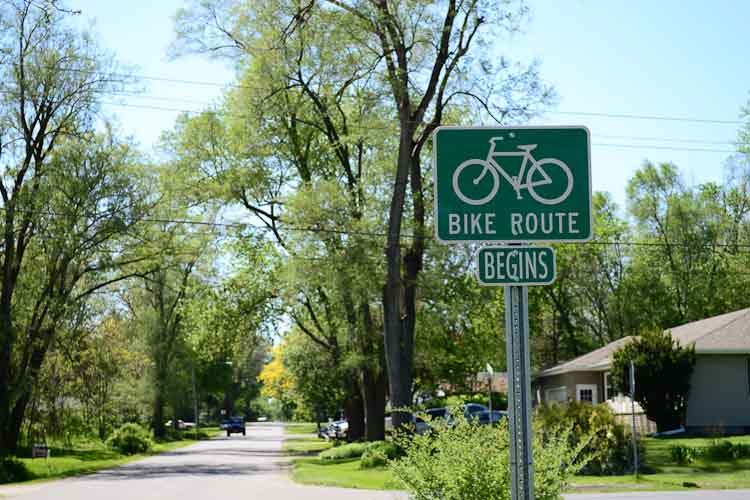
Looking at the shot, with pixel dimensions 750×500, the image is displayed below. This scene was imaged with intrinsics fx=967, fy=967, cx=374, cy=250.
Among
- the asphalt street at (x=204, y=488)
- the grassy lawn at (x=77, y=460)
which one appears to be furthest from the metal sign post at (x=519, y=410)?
the grassy lawn at (x=77, y=460)

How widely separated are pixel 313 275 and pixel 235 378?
3477 inches

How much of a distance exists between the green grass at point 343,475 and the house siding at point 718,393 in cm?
1232

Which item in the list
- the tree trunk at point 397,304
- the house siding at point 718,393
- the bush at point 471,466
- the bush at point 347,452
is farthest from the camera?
the bush at point 347,452

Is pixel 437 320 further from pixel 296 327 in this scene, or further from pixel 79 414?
pixel 79 414

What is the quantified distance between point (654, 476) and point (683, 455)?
2881 millimetres

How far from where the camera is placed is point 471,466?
27.2ft

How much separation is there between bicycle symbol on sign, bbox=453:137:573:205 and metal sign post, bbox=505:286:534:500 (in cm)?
75

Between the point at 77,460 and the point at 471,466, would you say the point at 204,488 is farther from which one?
the point at 77,460

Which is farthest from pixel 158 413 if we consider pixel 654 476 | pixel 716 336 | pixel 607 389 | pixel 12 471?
pixel 654 476

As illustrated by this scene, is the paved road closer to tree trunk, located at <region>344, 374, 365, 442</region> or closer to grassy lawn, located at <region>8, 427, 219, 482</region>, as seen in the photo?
grassy lawn, located at <region>8, 427, 219, 482</region>

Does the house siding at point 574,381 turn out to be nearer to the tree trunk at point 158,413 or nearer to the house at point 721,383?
the house at point 721,383

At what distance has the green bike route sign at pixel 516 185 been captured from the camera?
641 centimetres

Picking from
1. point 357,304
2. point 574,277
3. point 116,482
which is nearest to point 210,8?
point 357,304

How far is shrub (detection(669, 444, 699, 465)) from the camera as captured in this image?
1008 inches
